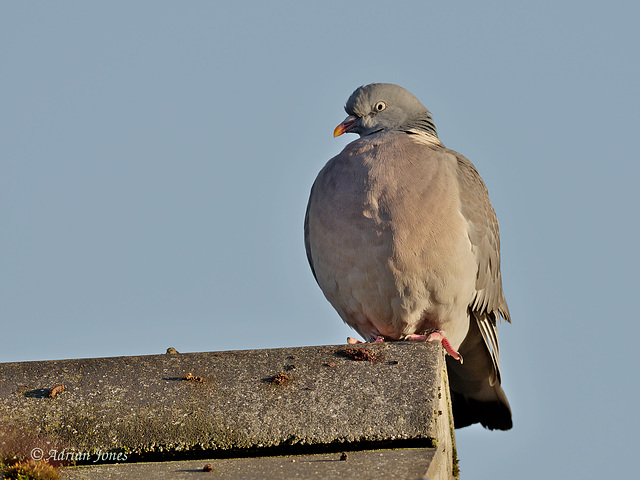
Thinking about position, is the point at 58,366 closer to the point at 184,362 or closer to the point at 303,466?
the point at 184,362

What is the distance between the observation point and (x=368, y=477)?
3059 mm

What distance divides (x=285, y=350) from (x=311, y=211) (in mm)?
1775

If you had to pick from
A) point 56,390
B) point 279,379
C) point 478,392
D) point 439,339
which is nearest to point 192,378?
point 279,379

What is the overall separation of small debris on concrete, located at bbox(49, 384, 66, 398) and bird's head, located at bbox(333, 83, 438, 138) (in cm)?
304

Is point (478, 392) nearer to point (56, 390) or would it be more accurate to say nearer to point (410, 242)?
point (410, 242)

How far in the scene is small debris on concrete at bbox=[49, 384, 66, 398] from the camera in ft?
13.0

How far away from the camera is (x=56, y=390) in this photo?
3988 mm

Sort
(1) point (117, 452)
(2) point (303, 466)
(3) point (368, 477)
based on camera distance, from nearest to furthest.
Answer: (3) point (368, 477) → (2) point (303, 466) → (1) point (117, 452)

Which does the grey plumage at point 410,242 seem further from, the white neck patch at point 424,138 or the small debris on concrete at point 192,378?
the small debris on concrete at point 192,378

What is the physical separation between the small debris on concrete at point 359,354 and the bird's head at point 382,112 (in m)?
2.45

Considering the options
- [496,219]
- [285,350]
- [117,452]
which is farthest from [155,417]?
[496,219]

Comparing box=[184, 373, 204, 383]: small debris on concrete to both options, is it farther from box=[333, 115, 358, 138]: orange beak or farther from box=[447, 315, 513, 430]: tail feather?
box=[333, 115, 358, 138]: orange beak

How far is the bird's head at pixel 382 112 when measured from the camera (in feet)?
20.4

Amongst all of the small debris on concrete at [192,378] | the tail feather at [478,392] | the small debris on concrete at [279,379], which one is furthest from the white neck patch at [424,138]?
the small debris on concrete at [192,378]
